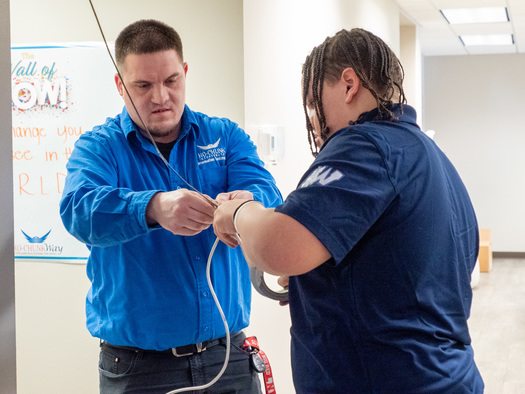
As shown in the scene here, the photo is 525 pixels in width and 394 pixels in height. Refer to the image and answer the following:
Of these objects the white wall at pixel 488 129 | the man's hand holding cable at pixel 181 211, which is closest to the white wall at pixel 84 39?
the man's hand holding cable at pixel 181 211

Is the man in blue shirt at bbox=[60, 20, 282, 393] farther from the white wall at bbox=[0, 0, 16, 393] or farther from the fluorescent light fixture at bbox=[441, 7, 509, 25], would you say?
the fluorescent light fixture at bbox=[441, 7, 509, 25]

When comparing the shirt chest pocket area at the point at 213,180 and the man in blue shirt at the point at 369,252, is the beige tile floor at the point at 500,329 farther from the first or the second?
the man in blue shirt at the point at 369,252

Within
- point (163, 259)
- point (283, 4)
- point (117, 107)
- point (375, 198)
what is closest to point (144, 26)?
point (163, 259)

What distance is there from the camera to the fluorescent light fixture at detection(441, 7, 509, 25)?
664 centimetres

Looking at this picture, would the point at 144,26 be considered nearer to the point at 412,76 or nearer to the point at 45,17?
the point at 45,17

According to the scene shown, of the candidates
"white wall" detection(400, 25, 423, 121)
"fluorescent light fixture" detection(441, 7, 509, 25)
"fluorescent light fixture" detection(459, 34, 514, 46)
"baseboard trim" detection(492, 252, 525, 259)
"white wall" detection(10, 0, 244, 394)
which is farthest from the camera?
"baseboard trim" detection(492, 252, 525, 259)

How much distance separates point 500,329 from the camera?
5.52m

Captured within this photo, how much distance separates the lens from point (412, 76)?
23.6 ft

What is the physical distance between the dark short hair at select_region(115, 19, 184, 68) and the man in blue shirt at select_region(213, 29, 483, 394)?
56 centimetres

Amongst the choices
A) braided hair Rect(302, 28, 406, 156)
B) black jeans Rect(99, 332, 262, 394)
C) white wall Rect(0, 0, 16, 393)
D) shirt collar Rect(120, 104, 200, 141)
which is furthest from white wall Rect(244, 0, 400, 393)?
white wall Rect(0, 0, 16, 393)

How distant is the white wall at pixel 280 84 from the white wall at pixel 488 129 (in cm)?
596

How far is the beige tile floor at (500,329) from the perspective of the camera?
4.29 metres

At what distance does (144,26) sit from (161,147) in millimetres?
291

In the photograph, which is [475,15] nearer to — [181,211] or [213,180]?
[213,180]
